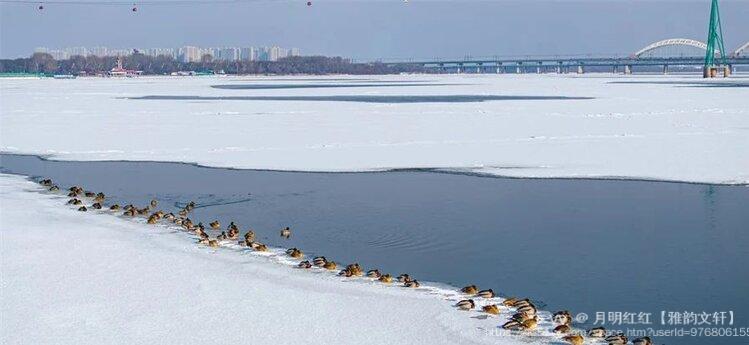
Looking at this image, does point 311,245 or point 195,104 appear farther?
point 195,104

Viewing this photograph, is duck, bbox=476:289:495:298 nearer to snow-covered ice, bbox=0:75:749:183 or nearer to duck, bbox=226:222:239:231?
duck, bbox=226:222:239:231

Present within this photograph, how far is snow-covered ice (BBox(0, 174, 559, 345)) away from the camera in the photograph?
6320 millimetres

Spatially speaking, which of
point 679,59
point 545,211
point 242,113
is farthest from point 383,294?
point 679,59

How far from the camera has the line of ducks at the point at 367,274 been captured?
250 inches

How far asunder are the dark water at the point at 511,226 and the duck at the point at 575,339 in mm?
513

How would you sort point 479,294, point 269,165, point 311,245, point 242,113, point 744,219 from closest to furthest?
point 479,294 < point 311,245 < point 744,219 < point 269,165 < point 242,113

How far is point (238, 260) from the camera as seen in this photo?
8.80 meters

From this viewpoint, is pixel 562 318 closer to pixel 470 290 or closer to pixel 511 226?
pixel 470 290

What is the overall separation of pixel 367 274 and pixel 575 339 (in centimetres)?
239

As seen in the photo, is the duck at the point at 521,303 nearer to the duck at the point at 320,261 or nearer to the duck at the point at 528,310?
the duck at the point at 528,310

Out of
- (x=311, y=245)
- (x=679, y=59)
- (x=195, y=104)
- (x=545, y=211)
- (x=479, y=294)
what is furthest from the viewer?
(x=679, y=59)

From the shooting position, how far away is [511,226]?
34.7ft

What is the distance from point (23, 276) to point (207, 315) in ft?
6.97

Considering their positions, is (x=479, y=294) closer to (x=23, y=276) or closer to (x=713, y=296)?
(x=713, y=296)
